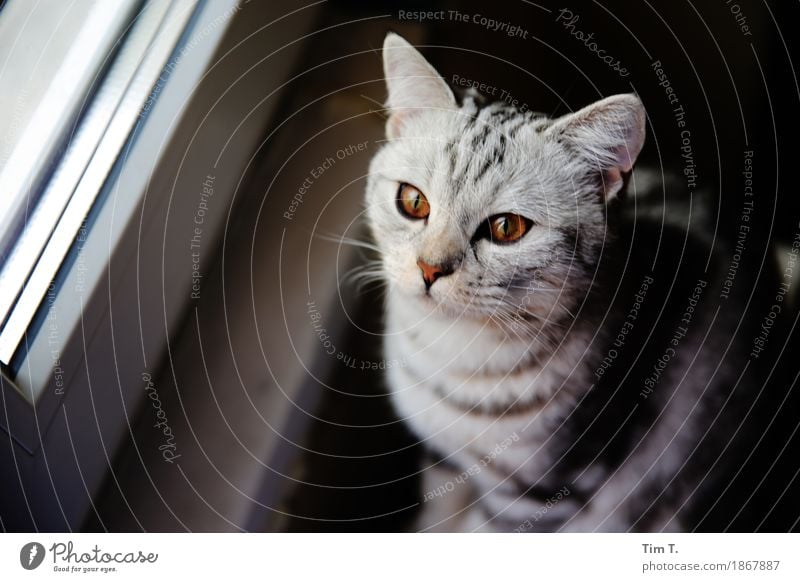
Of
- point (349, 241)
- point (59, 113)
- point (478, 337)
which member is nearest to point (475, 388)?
point (478, 337)

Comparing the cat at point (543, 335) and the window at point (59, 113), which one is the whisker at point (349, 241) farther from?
the window at point (59, 113)

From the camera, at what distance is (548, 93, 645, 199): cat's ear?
0.43m

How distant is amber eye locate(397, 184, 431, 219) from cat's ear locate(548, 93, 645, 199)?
11 centimetres

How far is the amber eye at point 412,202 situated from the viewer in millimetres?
440

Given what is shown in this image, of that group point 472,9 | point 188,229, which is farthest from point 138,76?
point 472,9

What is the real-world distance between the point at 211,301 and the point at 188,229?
0.06 m

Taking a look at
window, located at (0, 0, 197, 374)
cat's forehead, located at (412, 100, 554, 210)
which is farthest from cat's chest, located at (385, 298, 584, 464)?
window, located at (0, 0, 197, 374)

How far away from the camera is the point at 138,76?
0.45 metres

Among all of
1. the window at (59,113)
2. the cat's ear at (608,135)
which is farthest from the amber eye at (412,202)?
the window at (59,113)

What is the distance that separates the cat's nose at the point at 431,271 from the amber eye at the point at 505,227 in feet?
0.14
